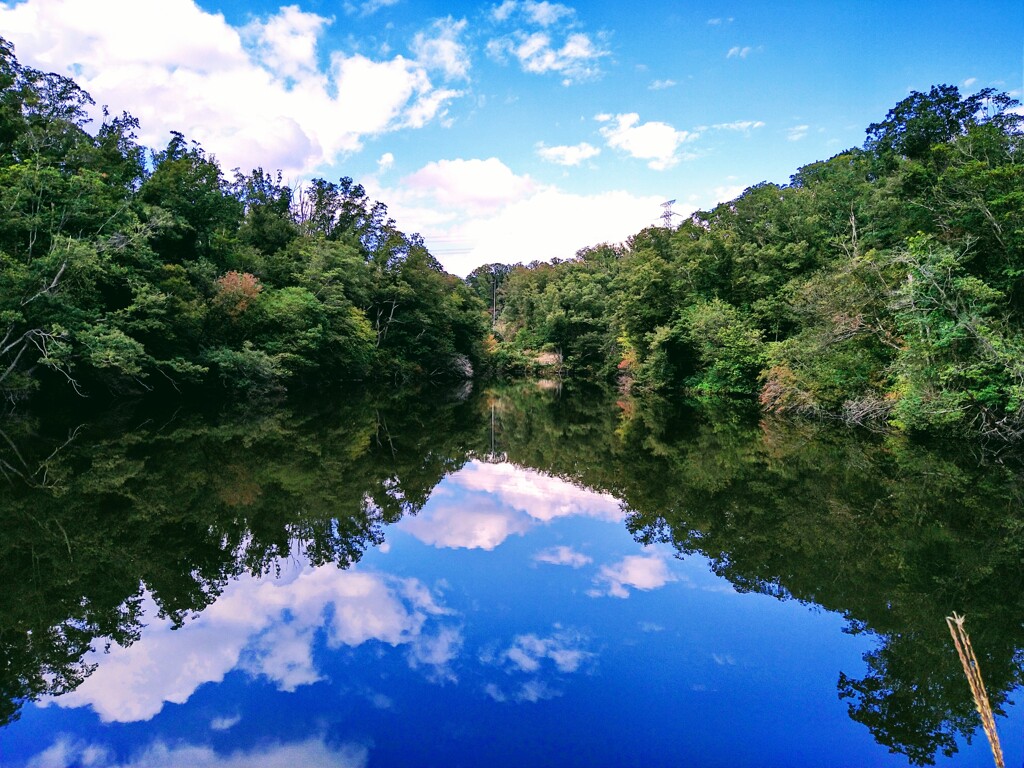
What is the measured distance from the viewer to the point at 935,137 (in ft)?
88.1

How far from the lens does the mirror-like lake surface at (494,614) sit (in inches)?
139

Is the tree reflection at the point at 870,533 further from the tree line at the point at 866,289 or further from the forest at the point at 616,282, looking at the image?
the forest at the point at 616,282

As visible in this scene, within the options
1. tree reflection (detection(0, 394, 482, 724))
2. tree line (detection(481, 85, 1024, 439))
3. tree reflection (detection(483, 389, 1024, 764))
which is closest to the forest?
tree line (detection(481, 85, 1024, 439))

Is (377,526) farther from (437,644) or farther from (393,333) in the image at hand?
(393,333)

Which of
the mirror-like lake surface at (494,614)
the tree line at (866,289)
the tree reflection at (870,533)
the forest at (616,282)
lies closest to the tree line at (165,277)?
the forest at (616,282)

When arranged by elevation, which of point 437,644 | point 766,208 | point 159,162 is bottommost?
point 437,644

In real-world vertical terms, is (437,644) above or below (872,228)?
below

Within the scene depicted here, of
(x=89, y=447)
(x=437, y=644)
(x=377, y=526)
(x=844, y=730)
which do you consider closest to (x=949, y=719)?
(x=844, y=730)

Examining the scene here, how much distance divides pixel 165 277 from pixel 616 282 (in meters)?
34.7

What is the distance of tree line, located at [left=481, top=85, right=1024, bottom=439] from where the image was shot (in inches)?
512

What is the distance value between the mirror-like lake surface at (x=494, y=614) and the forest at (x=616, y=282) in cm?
512

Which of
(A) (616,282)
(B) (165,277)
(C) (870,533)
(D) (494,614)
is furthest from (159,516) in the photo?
(A) (616,282)

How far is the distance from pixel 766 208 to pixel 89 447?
31.4 meters

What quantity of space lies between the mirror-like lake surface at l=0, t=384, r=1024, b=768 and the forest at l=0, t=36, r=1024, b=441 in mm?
5123
